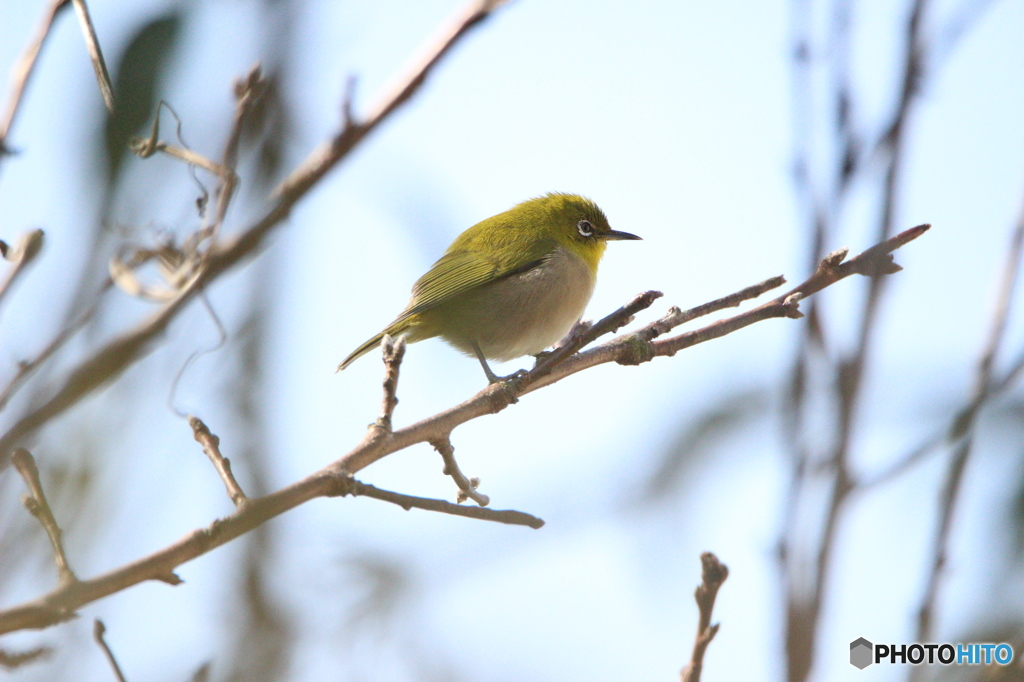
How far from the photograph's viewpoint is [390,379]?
8.10ft

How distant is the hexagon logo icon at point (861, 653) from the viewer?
2.68m

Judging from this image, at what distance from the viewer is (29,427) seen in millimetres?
1089

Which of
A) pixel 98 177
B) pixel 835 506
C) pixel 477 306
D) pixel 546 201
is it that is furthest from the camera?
pixel 546 201

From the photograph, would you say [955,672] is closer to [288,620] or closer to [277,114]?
[288,620]

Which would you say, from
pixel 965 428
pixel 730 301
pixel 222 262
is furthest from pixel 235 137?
pixel 730 301

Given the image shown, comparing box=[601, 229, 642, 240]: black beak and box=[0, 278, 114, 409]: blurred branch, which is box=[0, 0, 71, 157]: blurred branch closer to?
box=[0, 278, 114, 409]: blurred branch

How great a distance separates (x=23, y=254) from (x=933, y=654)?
1646mm

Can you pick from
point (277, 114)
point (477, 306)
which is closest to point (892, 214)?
point (277, 114)

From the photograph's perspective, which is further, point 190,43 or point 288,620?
point 190,43

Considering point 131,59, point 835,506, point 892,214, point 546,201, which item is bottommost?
Result: point 835,506

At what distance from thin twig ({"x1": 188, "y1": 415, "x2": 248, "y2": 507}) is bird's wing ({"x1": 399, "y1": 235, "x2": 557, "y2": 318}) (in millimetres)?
2879

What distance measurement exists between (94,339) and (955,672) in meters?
1.61

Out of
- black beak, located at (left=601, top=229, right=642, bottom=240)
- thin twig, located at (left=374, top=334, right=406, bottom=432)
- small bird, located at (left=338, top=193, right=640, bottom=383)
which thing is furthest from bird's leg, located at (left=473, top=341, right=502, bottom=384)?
thin twig, located at (left=374, top=334, right=406, bottom=432)

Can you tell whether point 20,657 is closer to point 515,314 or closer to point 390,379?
point 390,379
